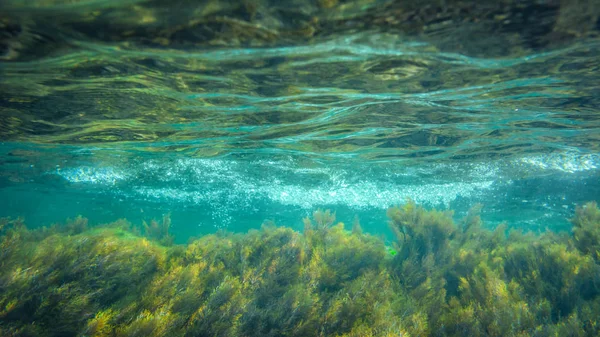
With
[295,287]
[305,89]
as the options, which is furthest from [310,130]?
[295,287]

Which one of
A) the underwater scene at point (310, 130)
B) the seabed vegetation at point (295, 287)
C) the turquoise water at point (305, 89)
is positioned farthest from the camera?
the seabed vegetation at point (295, 287)

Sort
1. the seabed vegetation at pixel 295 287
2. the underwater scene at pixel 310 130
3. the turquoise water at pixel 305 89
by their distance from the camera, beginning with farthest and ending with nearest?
the seabed vegetation at pixel 295 287 < the underwater scene at pixel 310 130 < the turquoise water at pixel 305 89

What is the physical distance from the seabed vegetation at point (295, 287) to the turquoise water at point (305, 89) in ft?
13.6

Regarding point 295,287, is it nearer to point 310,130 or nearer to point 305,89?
point 305,89

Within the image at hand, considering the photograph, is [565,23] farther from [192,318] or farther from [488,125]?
[192,318]

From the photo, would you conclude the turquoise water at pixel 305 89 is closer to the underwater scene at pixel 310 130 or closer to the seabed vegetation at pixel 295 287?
the underwater scene at pixel 310 130

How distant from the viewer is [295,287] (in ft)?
25.8

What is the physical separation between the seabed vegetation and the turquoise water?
4134 mm

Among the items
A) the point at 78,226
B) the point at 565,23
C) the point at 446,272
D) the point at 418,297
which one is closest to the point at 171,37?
the point at 565,23

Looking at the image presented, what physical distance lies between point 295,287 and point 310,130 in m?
5.92

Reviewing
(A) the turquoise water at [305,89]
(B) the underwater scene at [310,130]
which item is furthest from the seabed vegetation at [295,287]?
(A) the turquoise water at [305,89]

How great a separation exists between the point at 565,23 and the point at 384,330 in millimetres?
7292

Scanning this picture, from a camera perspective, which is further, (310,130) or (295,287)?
(310,130)

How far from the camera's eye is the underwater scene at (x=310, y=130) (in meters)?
5.35
